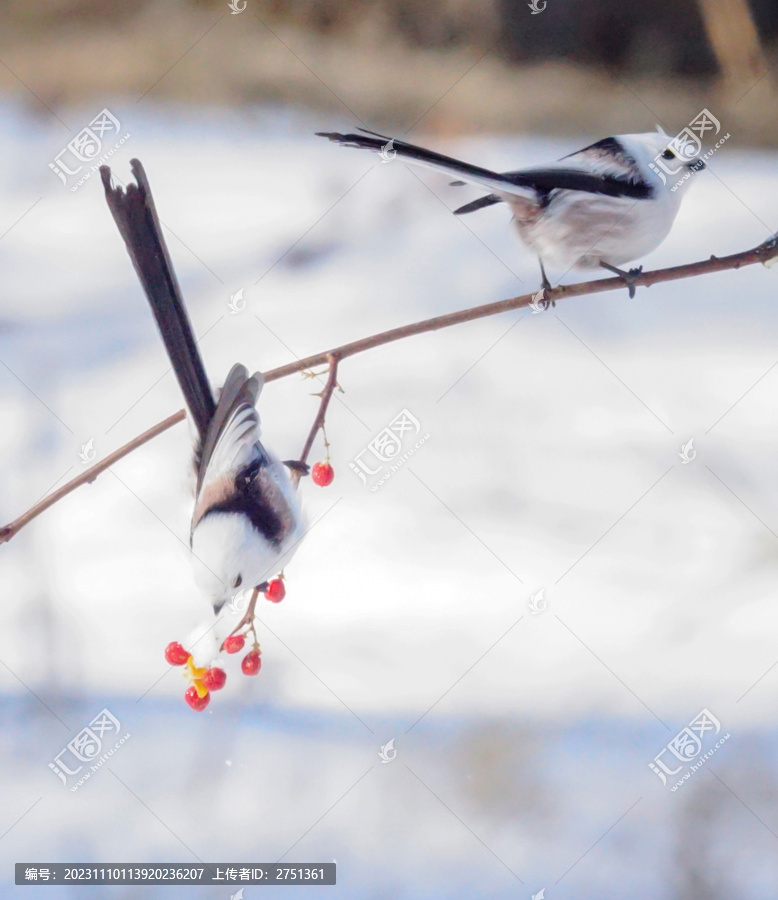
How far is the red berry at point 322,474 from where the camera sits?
1172 mm

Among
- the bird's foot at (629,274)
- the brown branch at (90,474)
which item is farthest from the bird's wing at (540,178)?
the brown branch at (90,474)

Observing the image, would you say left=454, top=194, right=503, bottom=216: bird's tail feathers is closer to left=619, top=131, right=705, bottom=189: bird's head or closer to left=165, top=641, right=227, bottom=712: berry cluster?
left=619, top=131, right=705, bottom=189: bird's head

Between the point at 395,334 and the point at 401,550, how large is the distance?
1.10 feet

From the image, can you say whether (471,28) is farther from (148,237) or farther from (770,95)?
(148,237)

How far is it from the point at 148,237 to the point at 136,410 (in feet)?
0.86

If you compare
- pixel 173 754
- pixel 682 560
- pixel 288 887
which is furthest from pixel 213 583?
pixel 682 560

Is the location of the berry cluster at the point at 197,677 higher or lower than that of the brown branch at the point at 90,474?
lower

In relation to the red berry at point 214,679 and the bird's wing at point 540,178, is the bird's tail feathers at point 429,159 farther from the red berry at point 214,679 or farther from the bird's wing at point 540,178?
the red berry at point 214,679

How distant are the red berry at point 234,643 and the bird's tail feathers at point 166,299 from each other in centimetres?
31

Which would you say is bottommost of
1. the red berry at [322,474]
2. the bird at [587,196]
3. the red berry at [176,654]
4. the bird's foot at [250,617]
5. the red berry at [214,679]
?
the red berry at [214,679]

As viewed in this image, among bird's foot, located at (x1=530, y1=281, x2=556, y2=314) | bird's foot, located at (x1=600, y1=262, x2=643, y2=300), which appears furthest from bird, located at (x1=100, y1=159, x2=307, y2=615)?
bird's foot, located at (x1=600, y1=262, x2=643, y2=300)

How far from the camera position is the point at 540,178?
1154mm

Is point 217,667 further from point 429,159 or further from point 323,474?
point 429,159

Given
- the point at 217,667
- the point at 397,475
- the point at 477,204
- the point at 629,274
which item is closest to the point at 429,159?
the point at 477,204
